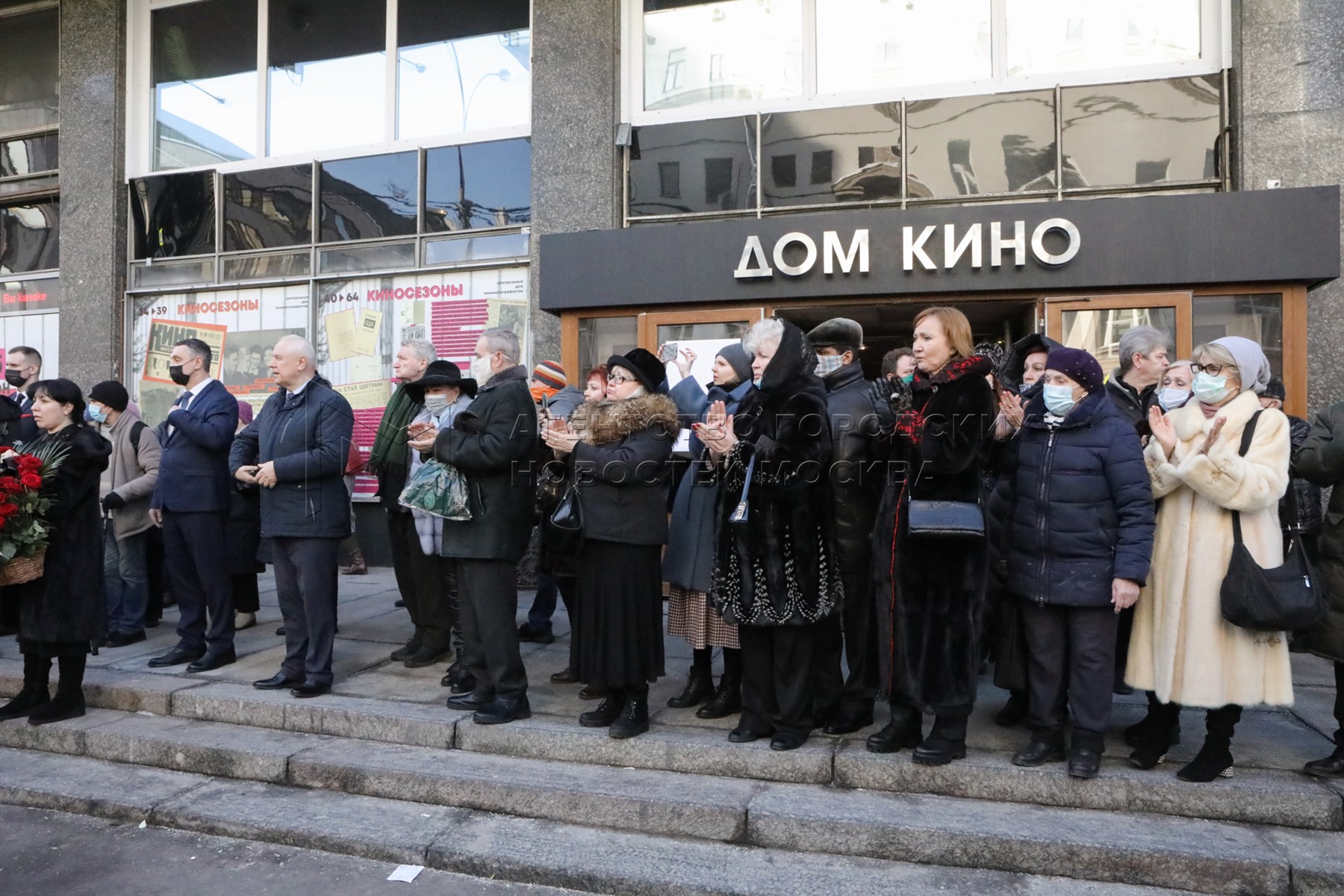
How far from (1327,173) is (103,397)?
9359 millimetres

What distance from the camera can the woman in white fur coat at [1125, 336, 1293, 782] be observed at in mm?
3738

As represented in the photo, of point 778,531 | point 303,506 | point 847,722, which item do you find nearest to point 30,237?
point 303,506

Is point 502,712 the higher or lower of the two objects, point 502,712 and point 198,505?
the lower

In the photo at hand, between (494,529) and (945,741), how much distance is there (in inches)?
93.8

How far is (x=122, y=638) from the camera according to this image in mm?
6453

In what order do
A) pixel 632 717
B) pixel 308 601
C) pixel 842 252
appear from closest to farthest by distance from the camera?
pixel 632 717
pixel 308 601
pixel 842 252

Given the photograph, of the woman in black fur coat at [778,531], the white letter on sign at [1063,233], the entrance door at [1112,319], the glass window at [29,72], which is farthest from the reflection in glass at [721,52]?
the glass window at [29,72]

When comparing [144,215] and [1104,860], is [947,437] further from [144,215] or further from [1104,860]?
[144,215]

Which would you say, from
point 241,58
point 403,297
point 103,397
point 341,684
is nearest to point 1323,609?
point 341,684

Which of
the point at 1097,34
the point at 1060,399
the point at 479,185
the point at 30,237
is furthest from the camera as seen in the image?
the point at 30,237

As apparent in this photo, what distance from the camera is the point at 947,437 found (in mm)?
3787

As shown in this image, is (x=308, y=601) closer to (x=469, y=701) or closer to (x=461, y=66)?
(x=469, y=701)

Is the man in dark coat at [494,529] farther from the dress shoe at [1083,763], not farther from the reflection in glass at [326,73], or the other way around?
the reflection in glass at [326,73]

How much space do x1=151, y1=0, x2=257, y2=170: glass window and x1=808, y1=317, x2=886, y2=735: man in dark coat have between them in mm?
8495
